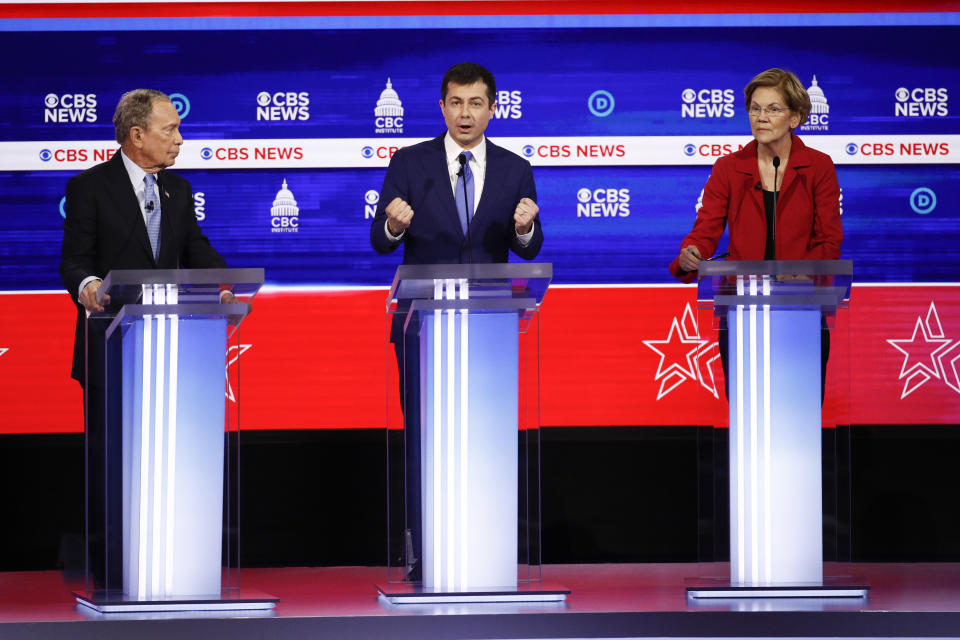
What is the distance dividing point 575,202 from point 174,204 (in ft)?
6.09

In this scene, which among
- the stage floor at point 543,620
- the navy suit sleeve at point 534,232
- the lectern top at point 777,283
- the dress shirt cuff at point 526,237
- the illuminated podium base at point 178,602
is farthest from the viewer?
the navy suit sleeve at point 534,232

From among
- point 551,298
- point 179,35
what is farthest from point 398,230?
point 179,35

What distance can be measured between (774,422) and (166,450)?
1.62 m

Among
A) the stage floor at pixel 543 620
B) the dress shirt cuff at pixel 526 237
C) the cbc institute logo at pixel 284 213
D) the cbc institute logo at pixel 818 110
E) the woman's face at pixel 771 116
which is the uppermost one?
the cbc institute logo at pixel 818 110

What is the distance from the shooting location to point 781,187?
14.1 ft

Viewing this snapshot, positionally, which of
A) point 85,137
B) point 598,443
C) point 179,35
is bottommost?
point 598,443

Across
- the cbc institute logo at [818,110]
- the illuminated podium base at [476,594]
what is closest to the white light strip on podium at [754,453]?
the illuminated podium base at [476,594]

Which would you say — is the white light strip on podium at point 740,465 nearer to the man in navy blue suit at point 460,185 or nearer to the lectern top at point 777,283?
the lectern top at point 777,283

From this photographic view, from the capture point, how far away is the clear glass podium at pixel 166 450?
3.42 meters

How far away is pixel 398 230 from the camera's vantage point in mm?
3918

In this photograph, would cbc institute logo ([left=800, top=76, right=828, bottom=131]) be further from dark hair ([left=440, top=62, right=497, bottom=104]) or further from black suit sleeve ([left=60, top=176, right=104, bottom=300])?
black suit sleeve ([left=60, top=176, right=104, bottom=300])

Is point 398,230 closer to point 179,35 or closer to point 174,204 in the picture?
point 174,204

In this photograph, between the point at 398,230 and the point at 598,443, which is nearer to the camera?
the point at 398,230

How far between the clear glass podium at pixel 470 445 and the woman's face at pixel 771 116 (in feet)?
4.11
